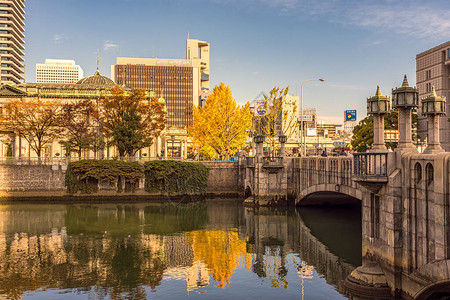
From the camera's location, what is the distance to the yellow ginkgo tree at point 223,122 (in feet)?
238

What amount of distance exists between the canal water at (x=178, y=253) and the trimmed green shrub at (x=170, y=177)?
441 inches

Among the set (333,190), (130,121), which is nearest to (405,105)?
(333,190)

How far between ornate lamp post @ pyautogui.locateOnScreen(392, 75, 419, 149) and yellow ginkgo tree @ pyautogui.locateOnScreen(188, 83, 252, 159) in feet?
178

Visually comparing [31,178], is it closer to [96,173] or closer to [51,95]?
[96,173]

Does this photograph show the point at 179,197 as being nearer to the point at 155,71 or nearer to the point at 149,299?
the point at 149,299

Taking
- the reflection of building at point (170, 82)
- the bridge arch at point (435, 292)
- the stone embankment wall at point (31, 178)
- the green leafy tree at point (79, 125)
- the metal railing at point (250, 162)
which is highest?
the reflection of building at point (170, 82)

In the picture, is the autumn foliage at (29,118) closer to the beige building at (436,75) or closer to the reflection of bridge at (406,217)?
the reflection of bridge at (406,217)

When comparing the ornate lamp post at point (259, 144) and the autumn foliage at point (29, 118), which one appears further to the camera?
the autumn foliage at point (29, 118)

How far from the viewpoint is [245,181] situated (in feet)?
197

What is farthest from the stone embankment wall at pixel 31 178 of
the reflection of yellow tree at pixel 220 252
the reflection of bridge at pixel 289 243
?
the reflection of yellow tree at pixel 220 252

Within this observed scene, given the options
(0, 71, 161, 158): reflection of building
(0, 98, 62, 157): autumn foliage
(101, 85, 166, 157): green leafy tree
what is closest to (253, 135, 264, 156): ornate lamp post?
(101, 85, 166, 157): green leafy tree

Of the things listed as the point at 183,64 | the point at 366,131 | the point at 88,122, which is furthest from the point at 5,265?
the point at 183,64

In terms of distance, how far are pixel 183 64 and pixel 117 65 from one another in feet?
105

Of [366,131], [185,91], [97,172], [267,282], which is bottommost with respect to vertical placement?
[267,282]
